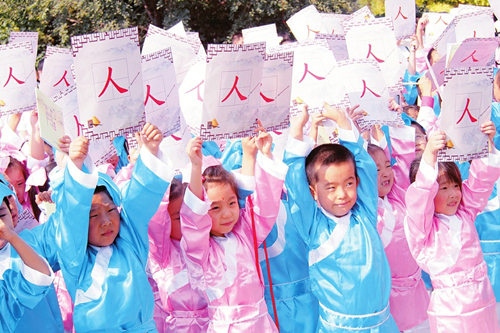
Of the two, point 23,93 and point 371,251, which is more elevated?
point 23,93

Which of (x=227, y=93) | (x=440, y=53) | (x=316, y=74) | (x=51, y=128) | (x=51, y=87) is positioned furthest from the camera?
(x=440, y=53)

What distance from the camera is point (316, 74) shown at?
3.00 m

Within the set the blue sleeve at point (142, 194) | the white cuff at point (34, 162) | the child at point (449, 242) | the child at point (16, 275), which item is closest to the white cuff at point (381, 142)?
the child at point (449, 242)

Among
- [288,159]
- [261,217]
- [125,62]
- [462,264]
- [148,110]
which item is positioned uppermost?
[125,62]

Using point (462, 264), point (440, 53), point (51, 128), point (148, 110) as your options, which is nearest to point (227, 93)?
point (148, 110)

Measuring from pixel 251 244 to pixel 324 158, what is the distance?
525 millimetres

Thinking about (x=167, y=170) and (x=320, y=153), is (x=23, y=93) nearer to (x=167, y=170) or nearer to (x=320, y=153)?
(x=167, y=170)

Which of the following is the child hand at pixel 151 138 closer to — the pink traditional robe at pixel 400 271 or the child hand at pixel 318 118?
the child hand at pixel 318 118

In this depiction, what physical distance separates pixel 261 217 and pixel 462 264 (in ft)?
3.35

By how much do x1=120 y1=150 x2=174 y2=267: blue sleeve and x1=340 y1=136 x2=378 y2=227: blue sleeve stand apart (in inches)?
35.9

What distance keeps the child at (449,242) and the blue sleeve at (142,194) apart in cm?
120

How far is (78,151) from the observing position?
2281 millimetres

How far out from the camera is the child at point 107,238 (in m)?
2.29

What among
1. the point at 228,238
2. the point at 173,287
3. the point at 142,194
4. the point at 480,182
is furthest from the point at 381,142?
the point at 142,194
